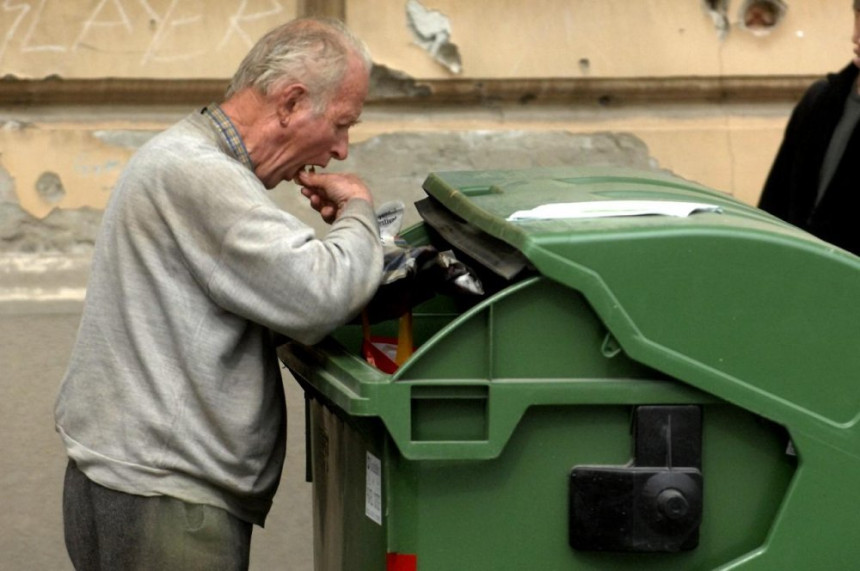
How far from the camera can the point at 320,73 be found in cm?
285

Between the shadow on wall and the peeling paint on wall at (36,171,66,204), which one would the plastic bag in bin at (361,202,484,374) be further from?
the peeling paint on wall at (36,171,66,204)

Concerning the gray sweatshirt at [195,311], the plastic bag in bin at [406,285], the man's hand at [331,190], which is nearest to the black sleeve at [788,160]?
the plastic bag in bin at [406,285]

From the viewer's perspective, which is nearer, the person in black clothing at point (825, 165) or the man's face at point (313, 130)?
the man's face at point (313, 130)

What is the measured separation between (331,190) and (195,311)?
15.6 inches

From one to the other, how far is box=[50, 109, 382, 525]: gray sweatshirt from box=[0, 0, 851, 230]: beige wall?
216cm

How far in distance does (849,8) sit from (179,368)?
10.4 feet

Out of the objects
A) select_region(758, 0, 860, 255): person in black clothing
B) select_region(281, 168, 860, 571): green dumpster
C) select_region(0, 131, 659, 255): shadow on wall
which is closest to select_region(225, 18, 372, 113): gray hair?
select_region(281, 168, 860, 571): green dumpster

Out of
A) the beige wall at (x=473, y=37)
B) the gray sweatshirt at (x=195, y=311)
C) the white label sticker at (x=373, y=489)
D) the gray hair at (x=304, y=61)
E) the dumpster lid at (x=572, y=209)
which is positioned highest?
the beige wall at (x=473, y=37)

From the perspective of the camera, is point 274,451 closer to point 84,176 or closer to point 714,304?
point 714,304

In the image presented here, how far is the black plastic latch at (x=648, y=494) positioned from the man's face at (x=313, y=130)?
786 mm

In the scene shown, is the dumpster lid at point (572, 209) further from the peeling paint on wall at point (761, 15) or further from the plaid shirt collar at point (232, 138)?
the peeling paint on wall at point (761, 15)

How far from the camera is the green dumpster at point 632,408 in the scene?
8.41 ft

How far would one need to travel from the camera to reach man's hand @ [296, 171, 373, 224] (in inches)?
115

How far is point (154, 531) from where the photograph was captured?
276 centimetres
